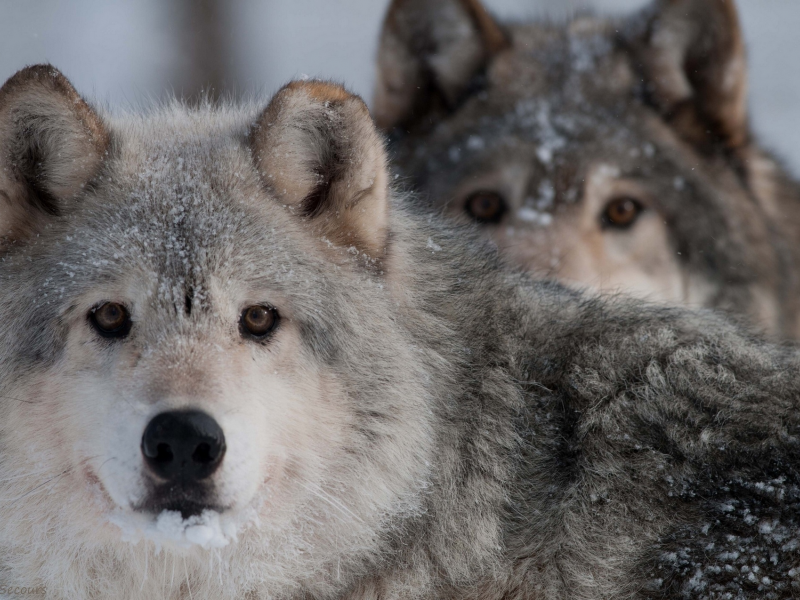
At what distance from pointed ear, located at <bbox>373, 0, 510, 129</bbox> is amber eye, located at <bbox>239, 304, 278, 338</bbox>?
333cm

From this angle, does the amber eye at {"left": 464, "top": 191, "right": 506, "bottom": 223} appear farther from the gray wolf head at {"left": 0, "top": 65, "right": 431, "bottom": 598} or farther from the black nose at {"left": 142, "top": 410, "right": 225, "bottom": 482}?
the black nose at {"left": 142, "top": 410, "right": 225, "bottom": 482}

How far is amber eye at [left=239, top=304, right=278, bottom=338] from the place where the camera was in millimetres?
3033

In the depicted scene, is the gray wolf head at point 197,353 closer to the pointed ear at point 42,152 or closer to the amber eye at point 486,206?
the pointed ear at point 42,152

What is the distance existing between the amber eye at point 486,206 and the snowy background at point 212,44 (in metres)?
4.98

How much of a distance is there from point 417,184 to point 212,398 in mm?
3232

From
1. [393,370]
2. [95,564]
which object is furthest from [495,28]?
[95,564]

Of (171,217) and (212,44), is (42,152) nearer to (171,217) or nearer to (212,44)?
(171,217)

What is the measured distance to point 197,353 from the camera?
2867mm

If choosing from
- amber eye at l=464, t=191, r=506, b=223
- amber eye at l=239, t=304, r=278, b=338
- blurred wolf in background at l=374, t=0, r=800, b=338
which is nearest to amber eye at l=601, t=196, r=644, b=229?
blurred wolf in background at l=374, t=0, r=800, b=338

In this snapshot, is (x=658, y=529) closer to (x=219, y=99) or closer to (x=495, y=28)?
(x=219, y=99)

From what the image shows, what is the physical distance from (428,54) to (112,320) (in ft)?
12.0

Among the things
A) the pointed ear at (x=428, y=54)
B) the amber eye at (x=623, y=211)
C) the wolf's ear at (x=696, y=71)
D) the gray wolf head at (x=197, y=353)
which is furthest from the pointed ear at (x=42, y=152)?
the wolf's ear at (x=696, y=71)

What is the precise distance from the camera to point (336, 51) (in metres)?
14.1

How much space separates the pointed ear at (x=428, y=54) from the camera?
588cm
